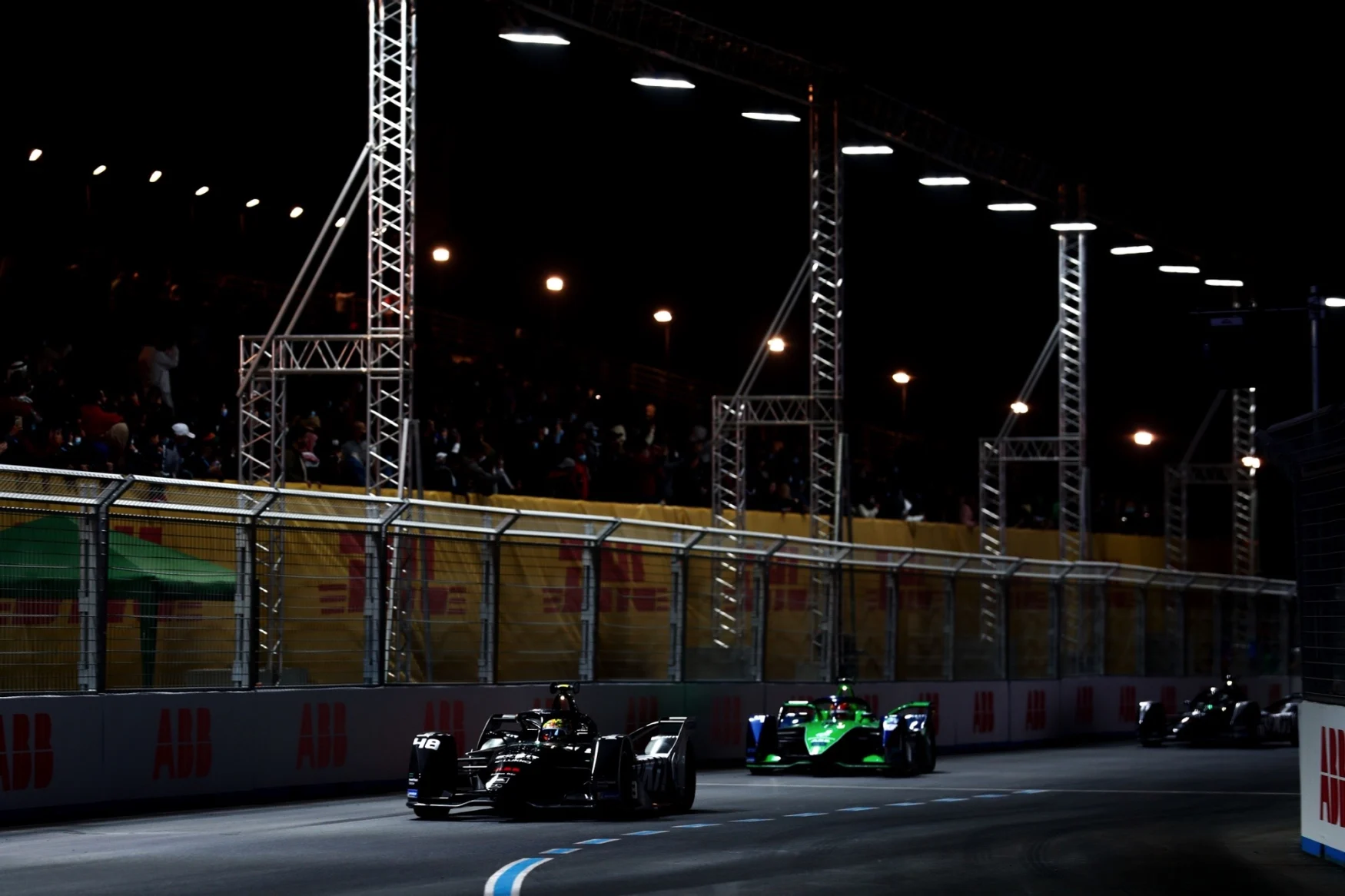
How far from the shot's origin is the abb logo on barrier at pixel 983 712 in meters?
29.3

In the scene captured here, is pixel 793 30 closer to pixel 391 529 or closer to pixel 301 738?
pixel 391 529

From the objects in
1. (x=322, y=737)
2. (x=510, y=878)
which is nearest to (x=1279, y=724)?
(x=322, y=737)

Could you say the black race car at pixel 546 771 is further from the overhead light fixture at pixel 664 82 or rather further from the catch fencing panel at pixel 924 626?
the catch fencing panel at pixel 924 626

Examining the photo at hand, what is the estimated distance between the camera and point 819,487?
31.3 meters

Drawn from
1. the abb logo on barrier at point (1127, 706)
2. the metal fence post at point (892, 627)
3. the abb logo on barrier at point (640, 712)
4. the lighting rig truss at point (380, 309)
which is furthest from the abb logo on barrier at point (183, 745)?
the abb logo on barrier at point (1127, 706)

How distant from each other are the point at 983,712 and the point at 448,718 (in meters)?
12.5

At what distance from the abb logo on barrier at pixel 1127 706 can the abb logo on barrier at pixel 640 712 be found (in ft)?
47.1

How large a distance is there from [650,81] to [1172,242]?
19.2 m

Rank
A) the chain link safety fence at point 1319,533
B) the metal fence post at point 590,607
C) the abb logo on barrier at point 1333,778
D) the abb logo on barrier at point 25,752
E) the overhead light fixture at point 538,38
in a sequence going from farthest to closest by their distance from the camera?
the overhead light fixture at point 538,38, the metal fence post at point 590,607, the abb logo on barrier at point 25,752, the chain link safety fence at point 1319,533, the abb logo on barrier at point 1333,778

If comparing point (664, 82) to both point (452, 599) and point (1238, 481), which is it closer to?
point (452, 599)

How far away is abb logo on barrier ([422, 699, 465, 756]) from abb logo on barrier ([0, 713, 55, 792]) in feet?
16.0

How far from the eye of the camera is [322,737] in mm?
17797

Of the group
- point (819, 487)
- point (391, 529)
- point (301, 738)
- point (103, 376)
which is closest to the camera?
point (301, 738)

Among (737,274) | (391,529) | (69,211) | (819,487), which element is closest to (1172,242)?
(819,487)
